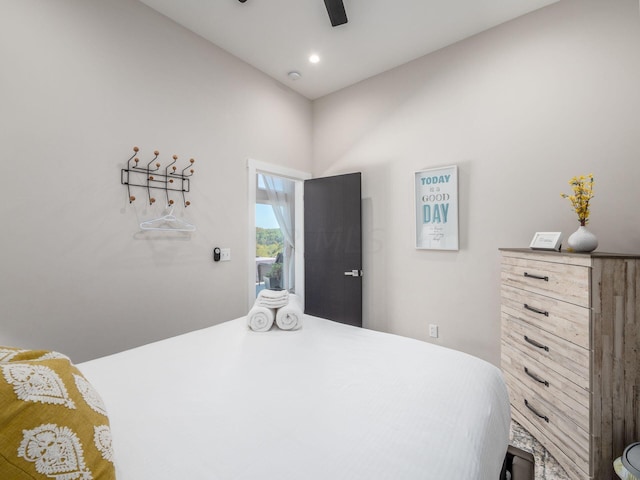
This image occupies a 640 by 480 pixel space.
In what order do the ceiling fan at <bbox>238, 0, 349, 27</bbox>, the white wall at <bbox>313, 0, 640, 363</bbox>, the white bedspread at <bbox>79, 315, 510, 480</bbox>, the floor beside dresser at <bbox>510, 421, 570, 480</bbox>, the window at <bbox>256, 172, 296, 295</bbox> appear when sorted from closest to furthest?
the white bedspread at <bbox>79, 315, 510, 480</bbox> < the floor beside dresser at <bbox>510, 421, 570, 480</bbox> < the ceiling fan at <bbox>238, 0, 349, 27</bbox> < the white wall at <bbox>313, 0, 640, 363</bbox> < the window at <bbox>256, 172, 296, 295</bbox>

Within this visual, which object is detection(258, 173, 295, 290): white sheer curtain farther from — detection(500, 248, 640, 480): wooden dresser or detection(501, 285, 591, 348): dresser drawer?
detection(500, 248, 640, 480): wooden dresser

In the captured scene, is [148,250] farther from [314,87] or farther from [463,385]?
[314,87]

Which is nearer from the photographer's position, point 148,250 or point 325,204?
point 148,250

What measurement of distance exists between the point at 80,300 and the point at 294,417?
169cm

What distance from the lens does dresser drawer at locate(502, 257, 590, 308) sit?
1.46 m

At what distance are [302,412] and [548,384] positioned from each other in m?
1.57

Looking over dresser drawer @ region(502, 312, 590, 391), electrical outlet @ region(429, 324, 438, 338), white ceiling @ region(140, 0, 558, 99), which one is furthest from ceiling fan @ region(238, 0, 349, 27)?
electrical outlet @ region(429, 324, 438, 338)

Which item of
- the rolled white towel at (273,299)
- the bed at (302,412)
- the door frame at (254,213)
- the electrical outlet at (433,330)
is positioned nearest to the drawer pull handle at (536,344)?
the bed at (302,412)

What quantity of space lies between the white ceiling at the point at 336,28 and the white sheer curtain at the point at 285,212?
1.79 m

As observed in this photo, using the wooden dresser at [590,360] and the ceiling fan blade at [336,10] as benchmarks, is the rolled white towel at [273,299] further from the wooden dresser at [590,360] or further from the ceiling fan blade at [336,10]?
the ceiling fan blade at [336,10]

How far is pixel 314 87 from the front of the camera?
332 centimetres

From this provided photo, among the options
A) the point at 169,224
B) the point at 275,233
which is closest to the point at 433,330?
the point at 169,224

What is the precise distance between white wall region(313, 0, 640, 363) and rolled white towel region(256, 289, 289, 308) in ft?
4.72

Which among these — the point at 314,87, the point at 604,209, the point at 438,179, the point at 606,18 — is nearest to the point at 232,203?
the point at 314,87
